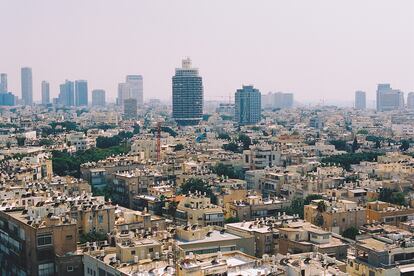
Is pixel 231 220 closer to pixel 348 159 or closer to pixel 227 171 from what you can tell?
pixel 227 171

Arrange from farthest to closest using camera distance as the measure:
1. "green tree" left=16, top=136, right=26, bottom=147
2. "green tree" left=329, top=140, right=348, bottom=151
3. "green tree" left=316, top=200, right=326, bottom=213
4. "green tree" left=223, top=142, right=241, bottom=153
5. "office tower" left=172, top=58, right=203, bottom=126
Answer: "office tower" left=172, top=58, right=203, bottom=126
"green tree" left=329, top=140, right=348, bottom=151
"green tree" left=16, top=136, right=26, bottom=147
"green tree" left=223, top=142, right=241, bottom=153
"green tree" left=316, top=200, right=326, bottom=213

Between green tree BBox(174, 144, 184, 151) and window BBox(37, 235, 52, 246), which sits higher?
window BBox(37, 235, 52, 246)

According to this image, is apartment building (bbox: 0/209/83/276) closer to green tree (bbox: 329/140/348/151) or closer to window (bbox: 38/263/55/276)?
window (bbox: 38/263/55/276)

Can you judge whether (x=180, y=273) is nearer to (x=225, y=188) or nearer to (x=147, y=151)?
(x=225, y=188)

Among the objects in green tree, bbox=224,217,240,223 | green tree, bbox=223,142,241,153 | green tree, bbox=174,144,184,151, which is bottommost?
green tree, bbox=224,217,240,223

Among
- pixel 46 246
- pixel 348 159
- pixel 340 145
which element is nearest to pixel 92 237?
pixel 46 246

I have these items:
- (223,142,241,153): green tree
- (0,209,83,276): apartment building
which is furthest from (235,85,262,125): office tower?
(0,209,83,276): apartment building
